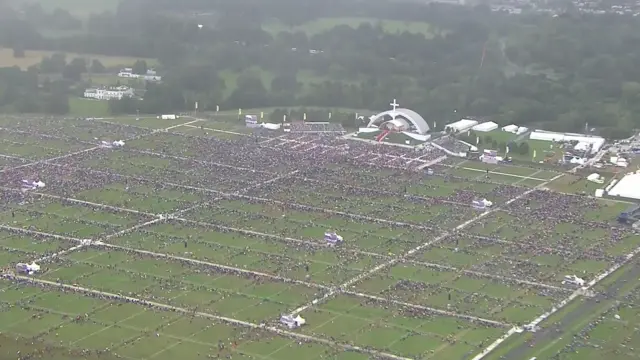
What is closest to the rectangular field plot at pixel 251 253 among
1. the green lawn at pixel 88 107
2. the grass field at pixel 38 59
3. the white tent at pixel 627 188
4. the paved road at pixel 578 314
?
the paved road at pixel 578 314

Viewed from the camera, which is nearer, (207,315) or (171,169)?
(207,315)

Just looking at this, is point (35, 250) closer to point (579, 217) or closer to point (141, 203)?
point (141, 203)

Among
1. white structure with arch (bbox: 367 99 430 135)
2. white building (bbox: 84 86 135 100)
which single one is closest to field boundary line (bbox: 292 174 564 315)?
white structure with arch (bbox: 367 99 430 135)

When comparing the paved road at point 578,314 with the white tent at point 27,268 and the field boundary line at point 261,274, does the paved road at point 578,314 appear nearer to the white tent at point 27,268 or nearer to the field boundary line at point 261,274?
the field boundary line at point 261,274

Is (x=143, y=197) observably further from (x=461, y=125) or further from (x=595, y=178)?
(x=461, y=125)

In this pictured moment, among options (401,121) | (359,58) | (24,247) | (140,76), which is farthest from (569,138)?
(24,247)

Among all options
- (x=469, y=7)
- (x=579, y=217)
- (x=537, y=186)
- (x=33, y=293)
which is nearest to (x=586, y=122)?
(x=537, y=186)
